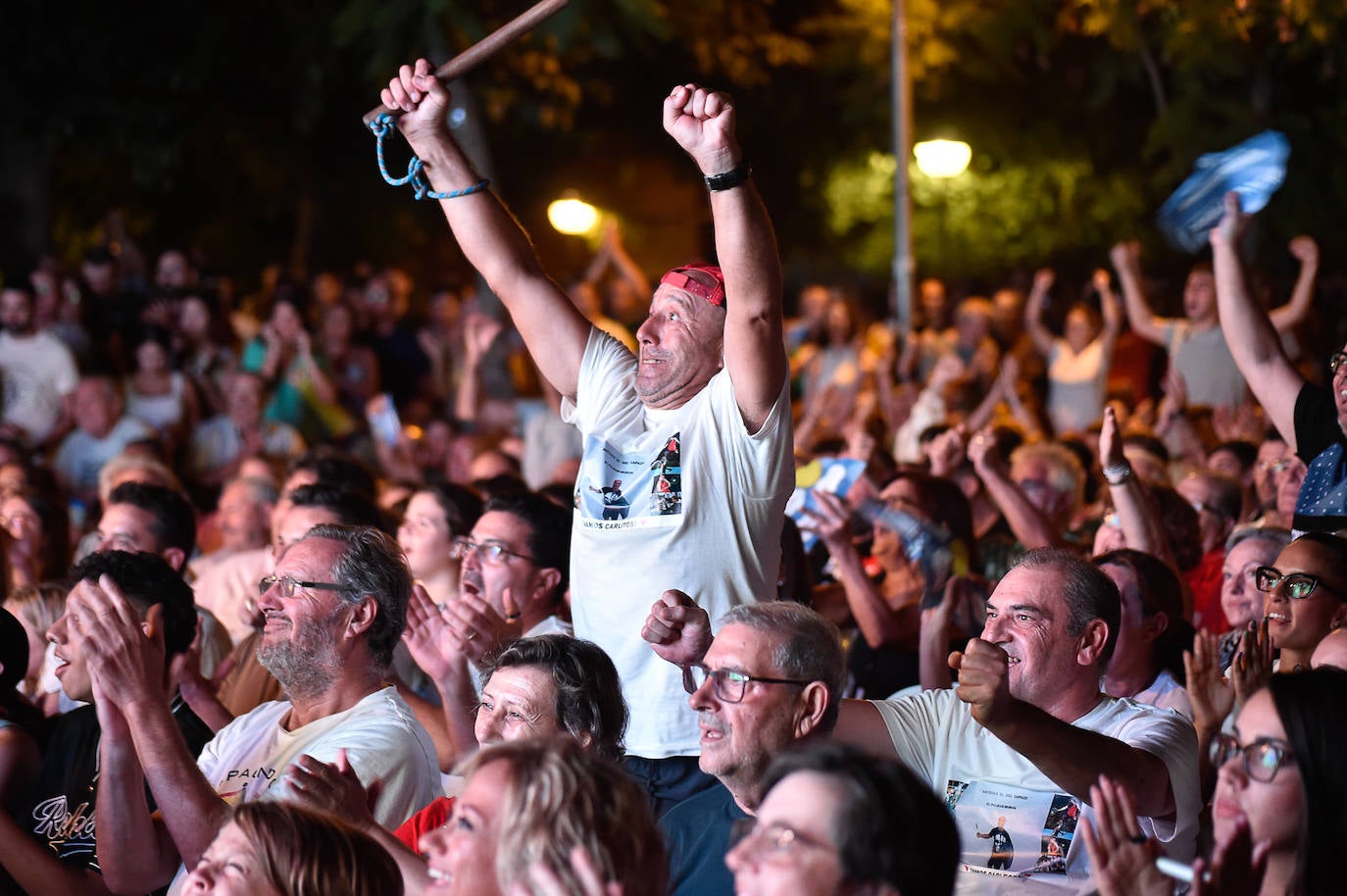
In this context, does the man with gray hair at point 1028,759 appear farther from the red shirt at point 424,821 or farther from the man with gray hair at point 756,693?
the red shirt at point 424,821

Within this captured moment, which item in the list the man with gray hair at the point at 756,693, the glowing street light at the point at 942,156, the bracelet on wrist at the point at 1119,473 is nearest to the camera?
the man with gray hair at the point at 756,693

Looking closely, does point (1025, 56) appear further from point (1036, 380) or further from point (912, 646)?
point (912, 646)

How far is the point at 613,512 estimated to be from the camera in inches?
151

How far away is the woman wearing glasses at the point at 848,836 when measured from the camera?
222 centimetres

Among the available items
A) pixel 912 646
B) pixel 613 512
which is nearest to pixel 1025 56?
pixel 912 646

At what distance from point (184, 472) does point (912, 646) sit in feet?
18.6

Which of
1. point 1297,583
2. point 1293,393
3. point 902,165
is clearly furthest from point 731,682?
point 902,165

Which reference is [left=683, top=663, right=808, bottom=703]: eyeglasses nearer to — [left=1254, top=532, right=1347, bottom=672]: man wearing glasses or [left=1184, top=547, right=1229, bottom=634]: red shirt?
[left=1254, top=532, right=1347, bottom=672]: man wearing glasses

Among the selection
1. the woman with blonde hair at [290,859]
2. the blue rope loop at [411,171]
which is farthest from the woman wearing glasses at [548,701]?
the blue rope loop at [411,171]

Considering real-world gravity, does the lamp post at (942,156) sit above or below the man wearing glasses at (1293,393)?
above

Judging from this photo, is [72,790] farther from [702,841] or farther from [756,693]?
[756,693]

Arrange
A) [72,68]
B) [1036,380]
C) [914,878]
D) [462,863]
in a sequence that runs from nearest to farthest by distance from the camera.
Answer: [914,878] → [462,863] → [1036,380] → [72,68]


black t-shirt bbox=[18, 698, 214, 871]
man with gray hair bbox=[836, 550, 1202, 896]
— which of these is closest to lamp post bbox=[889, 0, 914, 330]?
man with gray hair bbox=[836, 550, 1202, 896]

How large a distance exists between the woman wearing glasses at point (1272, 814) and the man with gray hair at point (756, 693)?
0.76 meters
